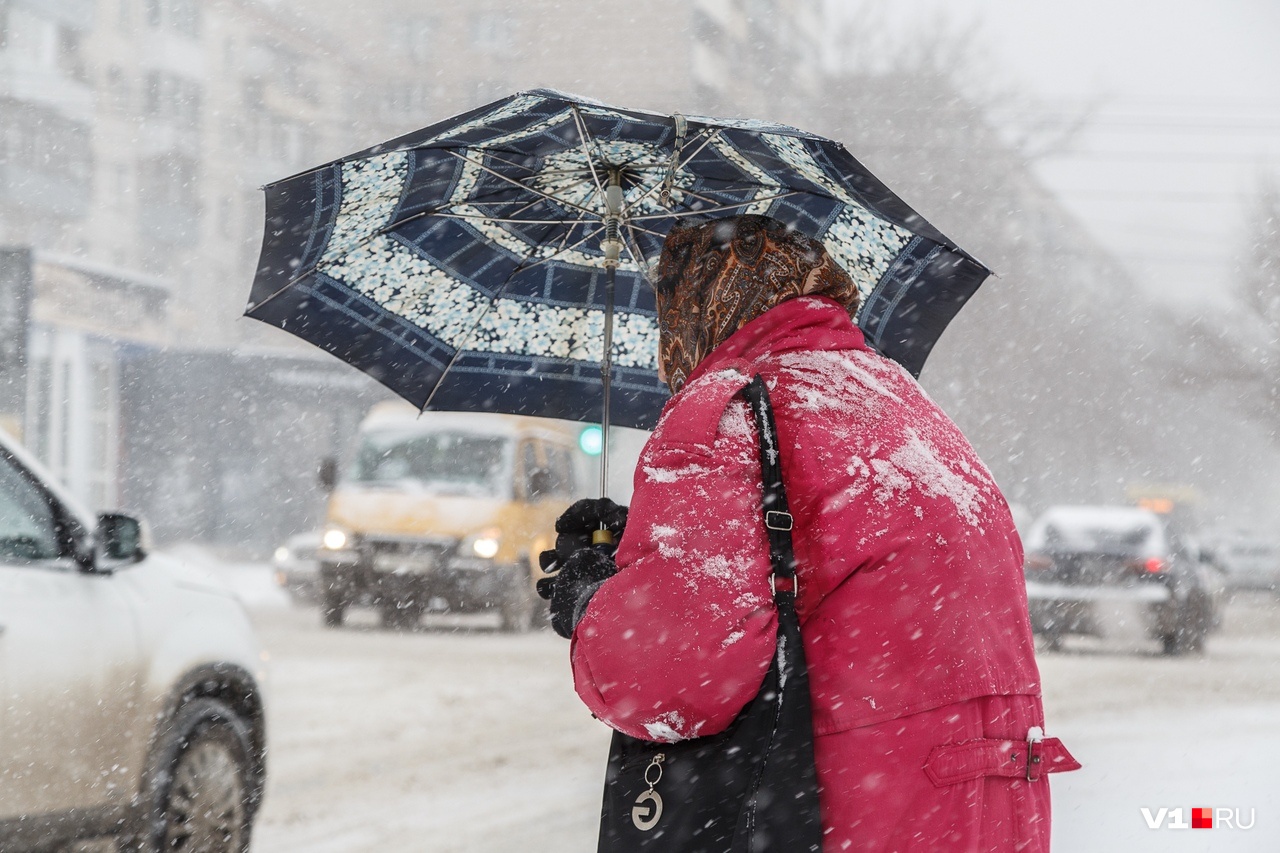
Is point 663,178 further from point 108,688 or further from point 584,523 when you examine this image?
point 108,688

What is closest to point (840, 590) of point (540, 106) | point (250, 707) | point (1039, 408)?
point (540, 106)

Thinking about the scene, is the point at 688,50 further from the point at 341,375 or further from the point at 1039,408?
the point at 341,375

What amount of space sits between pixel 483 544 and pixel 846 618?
1258 cm

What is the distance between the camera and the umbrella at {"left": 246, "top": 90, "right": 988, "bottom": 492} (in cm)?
264

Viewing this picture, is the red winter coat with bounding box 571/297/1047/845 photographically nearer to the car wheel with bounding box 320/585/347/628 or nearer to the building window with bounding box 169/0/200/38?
the car wheel with bounding box 320/585/347/628

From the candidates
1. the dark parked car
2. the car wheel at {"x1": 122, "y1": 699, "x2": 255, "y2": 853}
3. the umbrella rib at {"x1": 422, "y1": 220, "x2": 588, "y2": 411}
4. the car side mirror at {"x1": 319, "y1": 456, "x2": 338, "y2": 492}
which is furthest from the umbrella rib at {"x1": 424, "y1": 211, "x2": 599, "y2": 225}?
the dark parked car

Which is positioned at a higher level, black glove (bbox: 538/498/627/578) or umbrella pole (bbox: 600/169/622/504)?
umbrella pole (bbox: 600/169/622/504)

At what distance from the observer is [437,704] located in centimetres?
1017

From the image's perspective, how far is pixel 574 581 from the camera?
2.02 meters

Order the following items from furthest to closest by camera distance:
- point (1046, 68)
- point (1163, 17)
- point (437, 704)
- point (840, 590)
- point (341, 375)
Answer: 1. point (1163, 17)
2. point (1046, 68)
3. point (341, 375)
4. point (437, 704)
5. point (840, 590)

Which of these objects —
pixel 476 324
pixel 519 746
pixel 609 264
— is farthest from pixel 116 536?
pixel 519 746

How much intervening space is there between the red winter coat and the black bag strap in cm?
1

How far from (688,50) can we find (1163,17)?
3272 cm

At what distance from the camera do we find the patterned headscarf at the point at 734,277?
1909 millimetres
